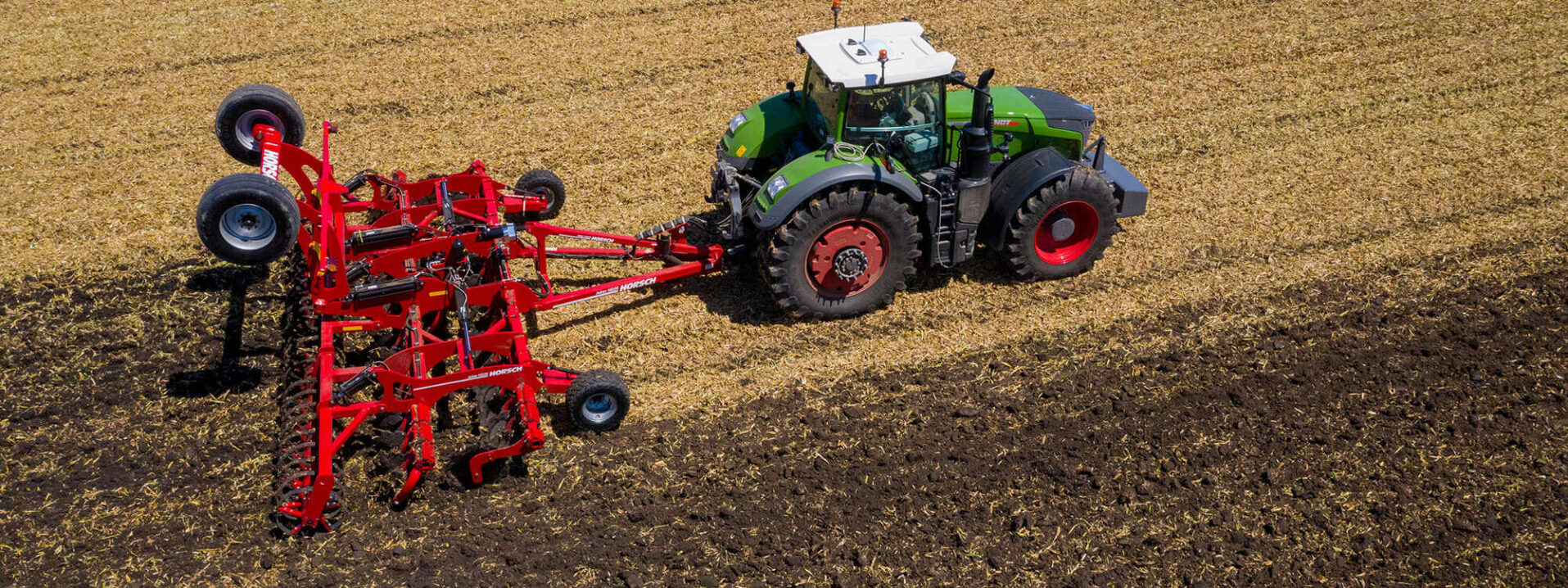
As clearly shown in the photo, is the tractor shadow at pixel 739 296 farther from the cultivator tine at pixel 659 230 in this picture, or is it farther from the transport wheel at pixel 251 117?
the transport wheel at pixel 251 117

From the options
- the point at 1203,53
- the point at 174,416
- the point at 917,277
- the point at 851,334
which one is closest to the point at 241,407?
the point at 174,416

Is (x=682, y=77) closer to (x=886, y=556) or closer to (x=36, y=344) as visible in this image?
(x=36, y=344)

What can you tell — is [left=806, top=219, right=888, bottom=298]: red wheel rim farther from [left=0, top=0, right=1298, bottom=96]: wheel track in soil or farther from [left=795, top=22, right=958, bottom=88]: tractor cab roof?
[left=0, top=0, right=1298, bottom=96]: wheel track in soil

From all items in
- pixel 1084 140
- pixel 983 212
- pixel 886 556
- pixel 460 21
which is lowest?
pixel 886 556

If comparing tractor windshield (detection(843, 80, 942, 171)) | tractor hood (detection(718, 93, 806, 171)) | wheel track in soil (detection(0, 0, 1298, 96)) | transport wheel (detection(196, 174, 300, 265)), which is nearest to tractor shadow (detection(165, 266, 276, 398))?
transport wheel (detection(196, 174, 300, 265))

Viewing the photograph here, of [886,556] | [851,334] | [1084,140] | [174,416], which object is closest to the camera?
[886,556]

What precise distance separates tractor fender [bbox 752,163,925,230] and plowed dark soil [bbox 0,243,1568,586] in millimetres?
1243

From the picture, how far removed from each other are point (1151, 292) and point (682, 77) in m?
6.15

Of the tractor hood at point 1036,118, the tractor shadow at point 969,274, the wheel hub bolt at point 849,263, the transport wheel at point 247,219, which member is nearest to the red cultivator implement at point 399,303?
the transport wheel at point 247,219

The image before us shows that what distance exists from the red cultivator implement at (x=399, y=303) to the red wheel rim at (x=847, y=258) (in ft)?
2.90

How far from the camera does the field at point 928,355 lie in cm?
637

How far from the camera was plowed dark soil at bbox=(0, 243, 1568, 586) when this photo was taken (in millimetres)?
6234

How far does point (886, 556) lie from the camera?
6.30m

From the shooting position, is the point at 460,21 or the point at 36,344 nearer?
the point at 36,344
